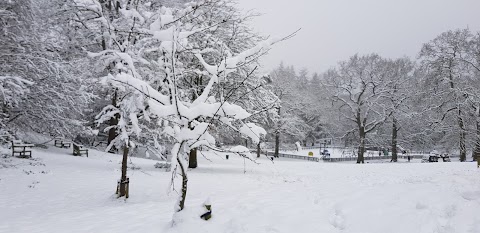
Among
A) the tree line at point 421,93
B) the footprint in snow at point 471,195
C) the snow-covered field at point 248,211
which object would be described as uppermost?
the tree line at point 421,93

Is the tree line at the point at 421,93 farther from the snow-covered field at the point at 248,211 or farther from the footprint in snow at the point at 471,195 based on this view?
the snow-covered field at the point at 248,211

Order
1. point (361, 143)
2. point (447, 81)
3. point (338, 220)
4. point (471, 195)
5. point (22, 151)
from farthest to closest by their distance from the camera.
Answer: point (361, 143) → point (447, 81) → point (22, 151) → point (471, 195) → point (338, 220)

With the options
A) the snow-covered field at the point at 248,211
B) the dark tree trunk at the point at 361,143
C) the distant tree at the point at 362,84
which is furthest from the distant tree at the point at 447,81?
the snow-covered field at the point at 248,211

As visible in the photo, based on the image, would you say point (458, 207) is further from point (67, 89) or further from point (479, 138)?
point (479, 138)

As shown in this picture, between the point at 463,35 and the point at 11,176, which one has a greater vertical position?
the point at 463,35

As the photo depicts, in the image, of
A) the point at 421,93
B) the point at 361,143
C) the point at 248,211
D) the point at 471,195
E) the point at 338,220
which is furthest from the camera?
the point at 361,143

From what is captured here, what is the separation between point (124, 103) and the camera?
357 inches

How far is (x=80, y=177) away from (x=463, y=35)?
2834 centimetres

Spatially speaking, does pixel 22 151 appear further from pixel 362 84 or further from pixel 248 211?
pixel 362 84

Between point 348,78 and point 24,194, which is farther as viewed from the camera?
point 348,78

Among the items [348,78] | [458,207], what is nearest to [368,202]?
[458,207]

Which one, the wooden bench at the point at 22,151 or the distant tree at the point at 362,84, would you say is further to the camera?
the distant tree at the point at 362,84

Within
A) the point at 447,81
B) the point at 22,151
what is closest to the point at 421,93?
the point at 447,81

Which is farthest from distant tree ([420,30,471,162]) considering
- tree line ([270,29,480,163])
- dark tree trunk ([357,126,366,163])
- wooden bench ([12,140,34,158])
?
wooden bench ([12,140,34,158])
